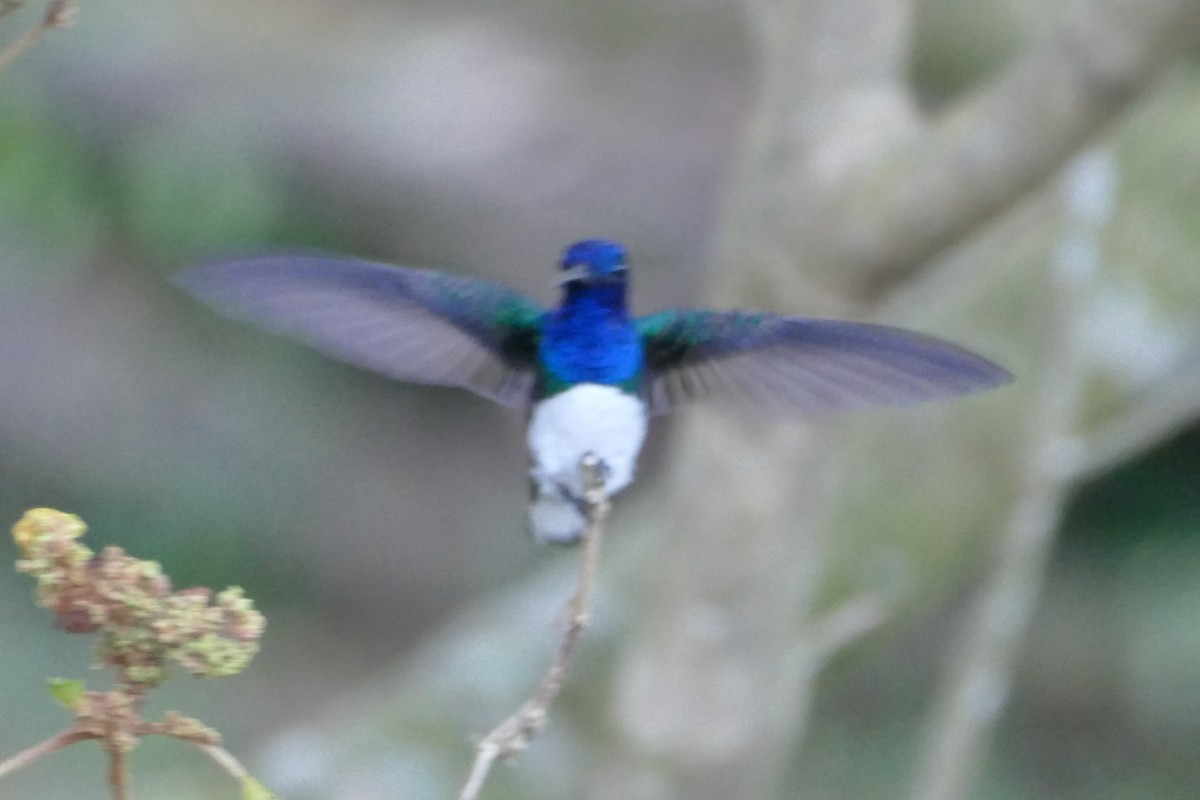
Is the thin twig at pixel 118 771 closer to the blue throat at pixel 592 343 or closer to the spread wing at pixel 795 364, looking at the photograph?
the spread wing at pixel 795 364

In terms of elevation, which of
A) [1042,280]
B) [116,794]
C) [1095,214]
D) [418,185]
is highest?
[418,185]

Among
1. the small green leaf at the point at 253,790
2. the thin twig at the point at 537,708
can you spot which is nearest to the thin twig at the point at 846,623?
the thin twig at the point at 537,708

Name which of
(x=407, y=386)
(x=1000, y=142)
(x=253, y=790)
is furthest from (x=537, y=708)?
(x=407, y=386)

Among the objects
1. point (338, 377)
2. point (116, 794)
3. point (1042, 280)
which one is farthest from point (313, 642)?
point (116, 794)

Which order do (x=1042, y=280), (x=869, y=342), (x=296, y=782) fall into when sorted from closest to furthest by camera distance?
(x=869, y=342) → (x=296, y=782) → (x=1042, y=280)

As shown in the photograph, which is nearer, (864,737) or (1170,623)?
(1170,623)

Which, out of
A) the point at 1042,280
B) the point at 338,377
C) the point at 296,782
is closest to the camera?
the point at 296,782

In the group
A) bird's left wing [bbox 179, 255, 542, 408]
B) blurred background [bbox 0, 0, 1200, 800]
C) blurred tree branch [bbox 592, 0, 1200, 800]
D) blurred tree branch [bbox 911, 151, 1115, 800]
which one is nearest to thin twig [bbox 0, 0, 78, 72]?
bird's left wing [bbox 179, 255, 542, 408]

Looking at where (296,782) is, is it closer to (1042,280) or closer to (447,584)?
(1042,280)
